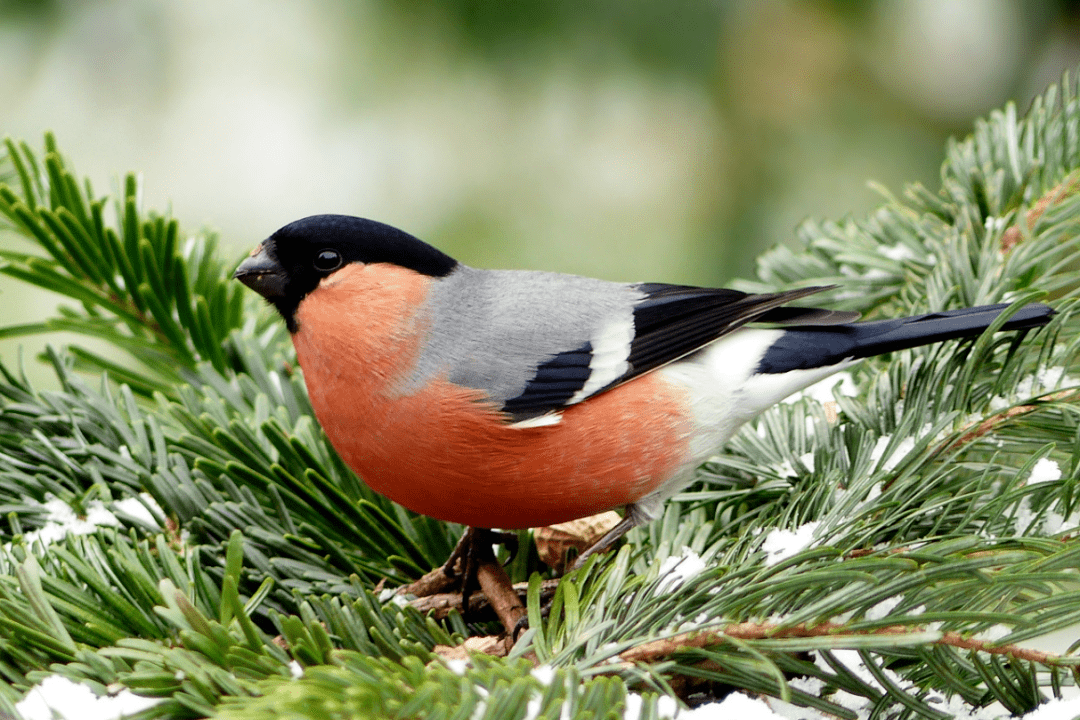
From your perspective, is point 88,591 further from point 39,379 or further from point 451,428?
point 39,379

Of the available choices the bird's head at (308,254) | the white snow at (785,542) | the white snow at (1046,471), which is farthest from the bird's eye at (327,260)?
the white snow at (1046,471)

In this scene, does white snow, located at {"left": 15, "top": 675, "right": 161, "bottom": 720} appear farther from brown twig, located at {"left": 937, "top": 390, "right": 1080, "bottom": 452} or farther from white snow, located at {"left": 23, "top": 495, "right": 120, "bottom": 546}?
brown twig, located at {"left": 937, "top": 390, "right": 1080, "bottom": 452}

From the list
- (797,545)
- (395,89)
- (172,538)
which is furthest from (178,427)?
(395,89)

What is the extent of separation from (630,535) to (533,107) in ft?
5.30

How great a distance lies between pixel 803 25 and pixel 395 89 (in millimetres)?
1493

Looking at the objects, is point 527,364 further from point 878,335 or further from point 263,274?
point 878,335

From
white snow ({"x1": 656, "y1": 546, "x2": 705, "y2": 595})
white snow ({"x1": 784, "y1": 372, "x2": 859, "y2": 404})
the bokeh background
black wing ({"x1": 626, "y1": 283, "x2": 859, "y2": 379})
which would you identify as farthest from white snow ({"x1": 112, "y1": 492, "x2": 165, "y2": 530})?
the bokeh background

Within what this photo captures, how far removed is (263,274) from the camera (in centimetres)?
170

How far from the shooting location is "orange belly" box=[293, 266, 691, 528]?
1.44m

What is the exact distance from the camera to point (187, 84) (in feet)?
9.41

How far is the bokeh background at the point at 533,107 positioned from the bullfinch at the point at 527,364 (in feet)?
3.54

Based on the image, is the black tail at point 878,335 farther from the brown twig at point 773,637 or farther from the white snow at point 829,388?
the brown twig at point 773,637

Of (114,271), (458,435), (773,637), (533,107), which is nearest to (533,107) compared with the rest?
(533,107)

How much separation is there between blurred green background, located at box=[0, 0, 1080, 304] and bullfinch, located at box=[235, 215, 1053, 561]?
108cm
